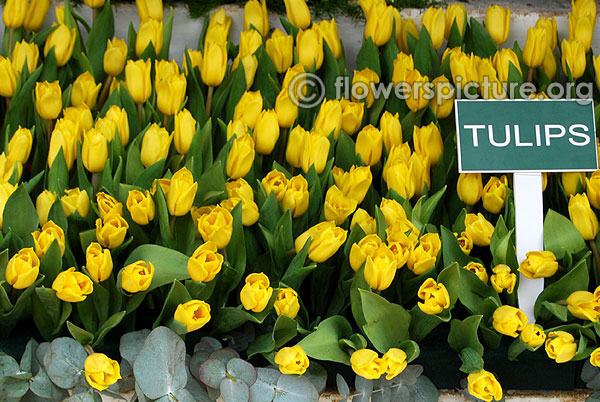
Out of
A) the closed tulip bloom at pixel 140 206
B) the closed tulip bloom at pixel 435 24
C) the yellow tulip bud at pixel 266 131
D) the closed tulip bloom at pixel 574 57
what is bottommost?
the closed tulip bloom at pixel 140 206

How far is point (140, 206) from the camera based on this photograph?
2.60 feet

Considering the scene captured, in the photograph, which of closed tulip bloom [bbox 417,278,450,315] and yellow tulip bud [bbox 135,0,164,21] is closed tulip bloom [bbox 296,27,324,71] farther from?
closed tulip bloom [bbox 417,278,450,315]

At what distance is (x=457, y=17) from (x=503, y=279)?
606 millimetres

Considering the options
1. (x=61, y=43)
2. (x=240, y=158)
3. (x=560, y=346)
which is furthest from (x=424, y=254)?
(x=61, y=43)

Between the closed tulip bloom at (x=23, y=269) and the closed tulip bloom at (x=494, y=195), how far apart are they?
55cm

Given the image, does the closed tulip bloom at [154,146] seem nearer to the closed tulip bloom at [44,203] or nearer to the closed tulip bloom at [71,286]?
the closed tulip bloom at [44,203]

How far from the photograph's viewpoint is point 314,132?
0.95 meters

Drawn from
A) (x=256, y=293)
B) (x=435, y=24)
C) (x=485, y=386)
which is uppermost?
(x=435, y=24)

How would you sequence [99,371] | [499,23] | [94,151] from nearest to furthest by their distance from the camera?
[99,371] < [94,151] < [499,23]

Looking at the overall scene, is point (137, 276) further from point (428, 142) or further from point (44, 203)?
point (428, 142)

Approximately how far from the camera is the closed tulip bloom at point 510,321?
2.40ft

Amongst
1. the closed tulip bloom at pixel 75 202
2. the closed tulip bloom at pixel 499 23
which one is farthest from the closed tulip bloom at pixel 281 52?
the closed tulip bloom at pixel 75 202

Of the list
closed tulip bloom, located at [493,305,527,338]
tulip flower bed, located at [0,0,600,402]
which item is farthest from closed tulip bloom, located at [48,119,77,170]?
closed tulip bloom, located at [493,305,527,338]

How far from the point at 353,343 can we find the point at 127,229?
29 centimetres
